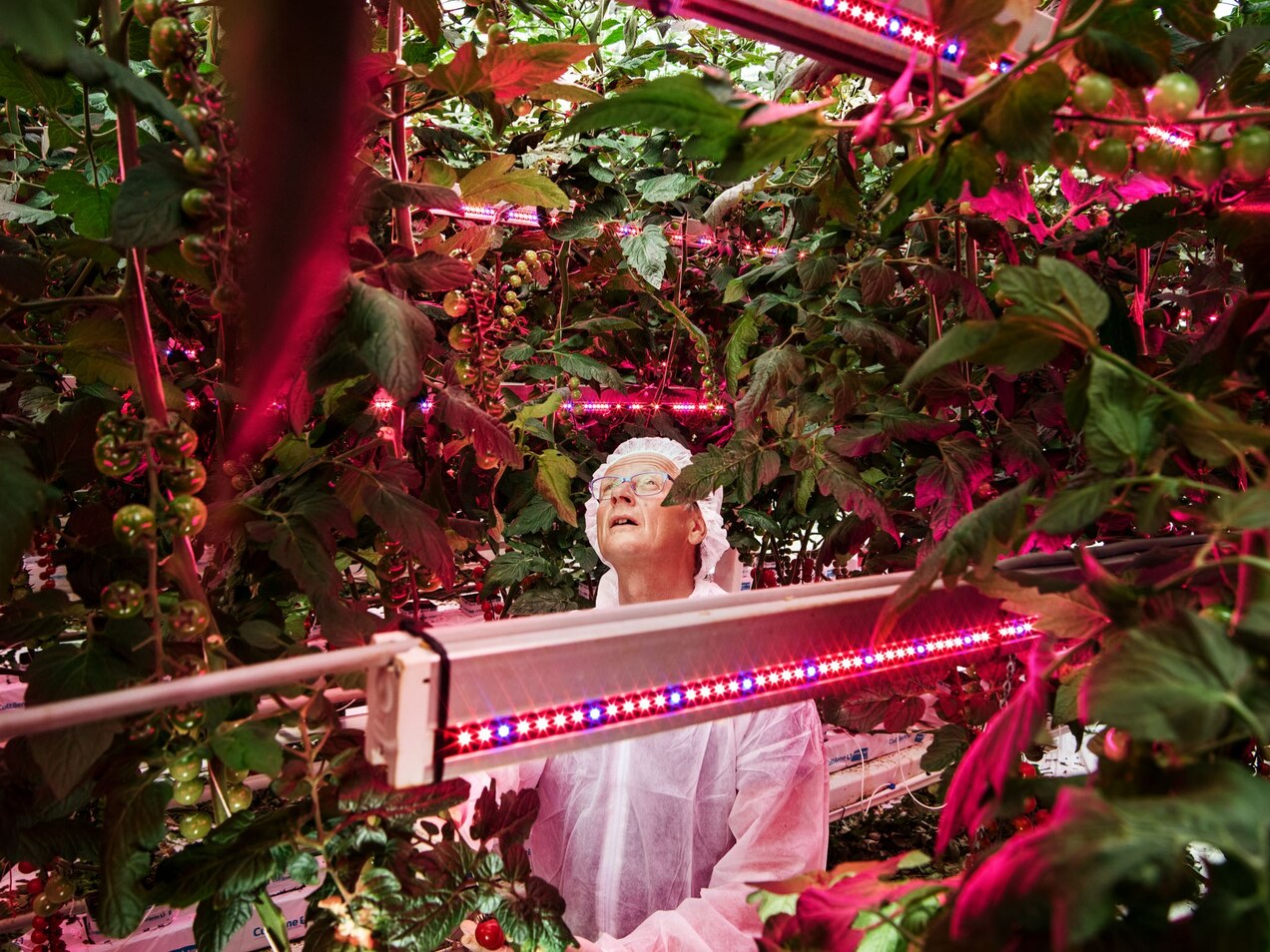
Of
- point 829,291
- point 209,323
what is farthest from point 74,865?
point 829,291

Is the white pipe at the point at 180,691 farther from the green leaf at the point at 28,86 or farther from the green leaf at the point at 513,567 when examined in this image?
the green leaf at the point at 513,567

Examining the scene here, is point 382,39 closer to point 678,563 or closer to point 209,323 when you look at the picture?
point 209,323

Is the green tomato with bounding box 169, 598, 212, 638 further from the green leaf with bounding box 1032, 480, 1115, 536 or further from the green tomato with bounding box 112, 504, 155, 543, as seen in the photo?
the green leaf with bounding box 1032, 480, 1115, 536

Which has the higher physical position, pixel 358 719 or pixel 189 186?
pixel 189 186

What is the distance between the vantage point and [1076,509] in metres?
0.48

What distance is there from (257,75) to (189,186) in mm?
284

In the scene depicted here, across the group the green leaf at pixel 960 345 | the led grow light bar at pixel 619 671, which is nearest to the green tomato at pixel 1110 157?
the green leaf at pixel 960 345

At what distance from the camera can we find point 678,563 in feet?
5.28

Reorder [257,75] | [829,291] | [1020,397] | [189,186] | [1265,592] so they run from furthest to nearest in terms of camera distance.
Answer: [829,291], [1020,397], [189,186], [1265,592], [257,75]

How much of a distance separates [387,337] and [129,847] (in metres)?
0.46

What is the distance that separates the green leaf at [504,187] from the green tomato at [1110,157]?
0.47m

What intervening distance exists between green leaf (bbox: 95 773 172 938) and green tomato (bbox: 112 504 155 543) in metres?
0.23

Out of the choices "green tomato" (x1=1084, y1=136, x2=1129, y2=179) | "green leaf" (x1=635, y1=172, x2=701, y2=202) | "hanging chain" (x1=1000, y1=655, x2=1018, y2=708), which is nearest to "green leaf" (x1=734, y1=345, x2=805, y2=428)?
"green leaf" (x1=635, y1=172, x2=701, y2=202)

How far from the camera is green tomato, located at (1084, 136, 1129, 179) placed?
1.93ft
